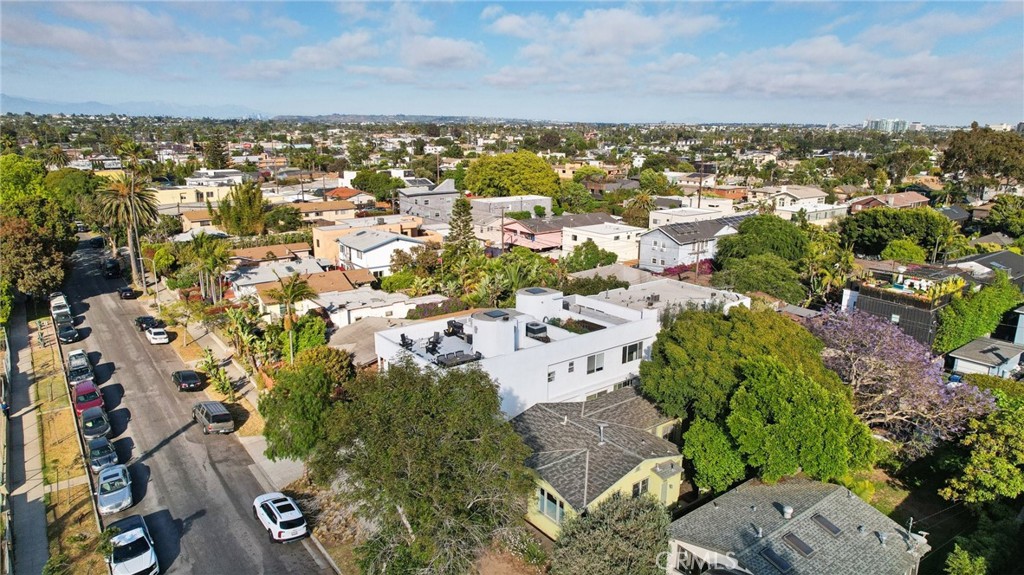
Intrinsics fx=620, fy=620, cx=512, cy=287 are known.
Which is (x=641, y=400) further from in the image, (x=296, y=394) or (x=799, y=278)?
(x=799, y=278)

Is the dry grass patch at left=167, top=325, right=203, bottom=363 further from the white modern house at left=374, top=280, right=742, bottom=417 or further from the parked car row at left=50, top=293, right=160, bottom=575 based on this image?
the white modern house at left=374, top=280, right=742, bottom=417

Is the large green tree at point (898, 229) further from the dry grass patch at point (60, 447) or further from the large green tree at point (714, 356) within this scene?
the dry grass patch at point (60, 447)

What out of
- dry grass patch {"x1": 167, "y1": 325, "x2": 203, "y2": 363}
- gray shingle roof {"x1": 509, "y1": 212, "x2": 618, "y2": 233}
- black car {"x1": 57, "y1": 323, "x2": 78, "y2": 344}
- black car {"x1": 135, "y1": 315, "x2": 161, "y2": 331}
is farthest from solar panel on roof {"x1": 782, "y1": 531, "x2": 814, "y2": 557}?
gray shingle roof {"x1": 509, "y1": 212, "x2": 618, "y2": 233}

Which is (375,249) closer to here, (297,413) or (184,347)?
(184,347)

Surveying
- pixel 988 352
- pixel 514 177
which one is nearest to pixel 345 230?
pixel 514 177

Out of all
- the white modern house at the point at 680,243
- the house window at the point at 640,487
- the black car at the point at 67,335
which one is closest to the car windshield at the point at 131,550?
the house window at the point at 640,487
